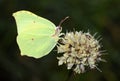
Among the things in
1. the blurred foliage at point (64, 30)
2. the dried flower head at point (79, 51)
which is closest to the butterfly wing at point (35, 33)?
the dried flower head at point (79, 51)

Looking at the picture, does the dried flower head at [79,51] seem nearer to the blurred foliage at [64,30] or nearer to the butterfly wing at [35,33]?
the butterfly wing at [35,33]

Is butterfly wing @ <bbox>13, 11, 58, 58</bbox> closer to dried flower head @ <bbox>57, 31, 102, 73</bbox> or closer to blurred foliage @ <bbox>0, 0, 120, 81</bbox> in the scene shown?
dried flower head @ <bbox>57, 31, 102, 73</bbox>

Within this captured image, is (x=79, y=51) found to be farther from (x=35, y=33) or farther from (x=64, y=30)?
(x=64, y=30)

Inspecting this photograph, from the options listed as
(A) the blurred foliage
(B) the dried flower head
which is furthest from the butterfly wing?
(A) the blurred foliage

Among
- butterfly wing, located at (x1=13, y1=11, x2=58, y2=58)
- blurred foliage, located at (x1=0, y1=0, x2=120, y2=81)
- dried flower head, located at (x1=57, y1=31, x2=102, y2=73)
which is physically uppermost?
blurred foliage, located at (x1=0, y1=0, x2=120, y2=81)

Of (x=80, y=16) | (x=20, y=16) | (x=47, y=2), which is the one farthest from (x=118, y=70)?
(x=20, y=16)

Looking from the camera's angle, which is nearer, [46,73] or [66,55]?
[66,55]

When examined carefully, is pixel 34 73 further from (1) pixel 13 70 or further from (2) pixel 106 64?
(2) pixel 106 64
